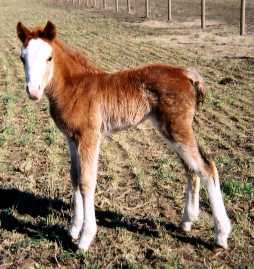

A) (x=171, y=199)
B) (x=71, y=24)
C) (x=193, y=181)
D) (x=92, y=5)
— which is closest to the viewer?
(x=193, y=181)

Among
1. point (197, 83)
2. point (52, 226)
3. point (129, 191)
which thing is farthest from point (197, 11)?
point (52, 226)

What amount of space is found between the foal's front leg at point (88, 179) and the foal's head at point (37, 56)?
78 centimetres

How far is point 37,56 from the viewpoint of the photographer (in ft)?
15.6

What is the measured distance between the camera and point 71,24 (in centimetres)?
2995

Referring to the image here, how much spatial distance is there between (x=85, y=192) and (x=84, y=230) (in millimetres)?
425

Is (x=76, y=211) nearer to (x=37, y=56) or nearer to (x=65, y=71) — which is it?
(x=65, y=71)

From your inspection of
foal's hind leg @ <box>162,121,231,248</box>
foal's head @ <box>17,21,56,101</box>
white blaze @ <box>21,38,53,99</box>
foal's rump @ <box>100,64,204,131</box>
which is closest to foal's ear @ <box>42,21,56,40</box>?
foal's head @ <box>17,21,56,101</box>

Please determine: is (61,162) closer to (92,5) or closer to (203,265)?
(203,265)

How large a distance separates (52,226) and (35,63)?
219 centimetres

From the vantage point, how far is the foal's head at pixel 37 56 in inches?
184

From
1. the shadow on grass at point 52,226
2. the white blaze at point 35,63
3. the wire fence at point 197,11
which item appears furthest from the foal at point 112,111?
the wire fence at point 197,11

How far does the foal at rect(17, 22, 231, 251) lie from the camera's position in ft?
17.1

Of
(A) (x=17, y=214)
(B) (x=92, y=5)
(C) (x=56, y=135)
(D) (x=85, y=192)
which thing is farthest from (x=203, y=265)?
(B) (x=92, y=5)

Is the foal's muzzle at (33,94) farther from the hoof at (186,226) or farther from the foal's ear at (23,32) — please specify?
the hoof at (186,226)
